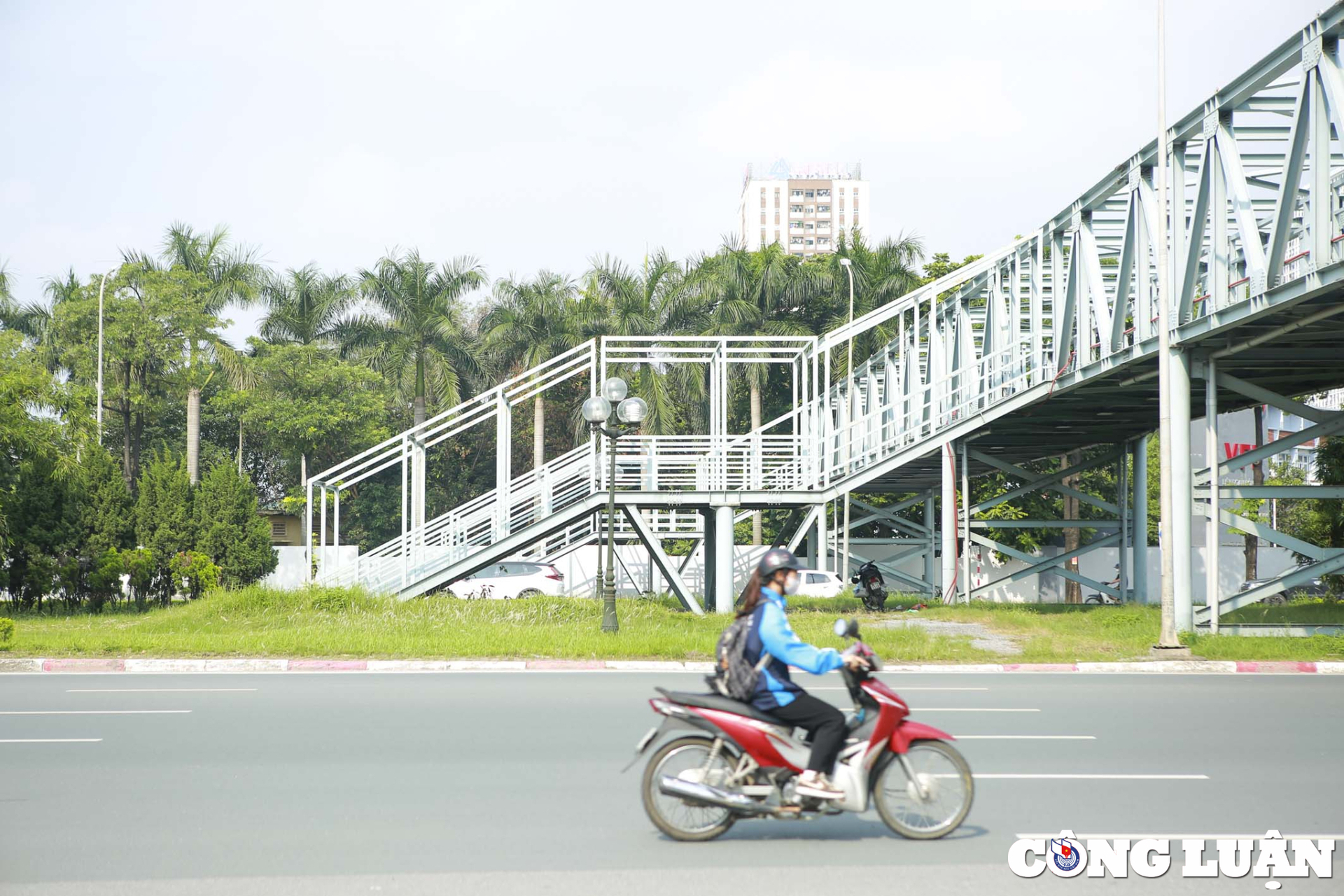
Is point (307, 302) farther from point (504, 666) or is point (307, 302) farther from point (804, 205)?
point (804, 205)

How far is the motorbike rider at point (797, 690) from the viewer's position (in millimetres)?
6777

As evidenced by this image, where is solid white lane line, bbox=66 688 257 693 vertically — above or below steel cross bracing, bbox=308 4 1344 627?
below

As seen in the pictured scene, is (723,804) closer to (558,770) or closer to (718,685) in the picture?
(718,685)

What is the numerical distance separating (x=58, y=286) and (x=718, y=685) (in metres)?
53.4

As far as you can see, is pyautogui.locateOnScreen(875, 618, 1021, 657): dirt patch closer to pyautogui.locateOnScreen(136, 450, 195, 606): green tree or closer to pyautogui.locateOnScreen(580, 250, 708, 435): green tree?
pyautogui.locateOnScreen(136, 450, 195, 606): green tree

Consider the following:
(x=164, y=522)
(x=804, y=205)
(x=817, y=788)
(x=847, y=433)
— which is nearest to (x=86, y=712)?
(x=817, y=788)

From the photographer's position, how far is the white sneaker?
6.79 meters

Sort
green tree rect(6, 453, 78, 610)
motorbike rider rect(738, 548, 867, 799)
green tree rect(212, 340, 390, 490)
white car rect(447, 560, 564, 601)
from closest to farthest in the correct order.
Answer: motorbike rider rect(738, 548, 867, 799) → green tree rect(6, 453, 78, 610) → white car rect(447, 560, 564, 601) → green tree rect(212, 340, 390, 490)

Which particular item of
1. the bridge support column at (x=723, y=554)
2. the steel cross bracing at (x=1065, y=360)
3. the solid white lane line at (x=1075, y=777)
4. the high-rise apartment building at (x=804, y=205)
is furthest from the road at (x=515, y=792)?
the high-rise apartment building at (x=804, y=205)

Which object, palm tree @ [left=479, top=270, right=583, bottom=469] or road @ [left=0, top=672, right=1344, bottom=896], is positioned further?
palm tree @ [left=479, top=270, right=583, bottom=469]

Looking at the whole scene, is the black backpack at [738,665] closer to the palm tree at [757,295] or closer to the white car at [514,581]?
the white car at [514,581]

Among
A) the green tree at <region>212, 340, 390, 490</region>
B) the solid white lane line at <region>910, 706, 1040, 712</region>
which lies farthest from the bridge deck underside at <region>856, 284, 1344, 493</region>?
the green tree at <region>212, 340, 390, 490</region>

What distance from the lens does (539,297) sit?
50031mm

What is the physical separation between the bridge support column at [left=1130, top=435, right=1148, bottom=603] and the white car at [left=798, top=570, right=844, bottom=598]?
26.7ft
